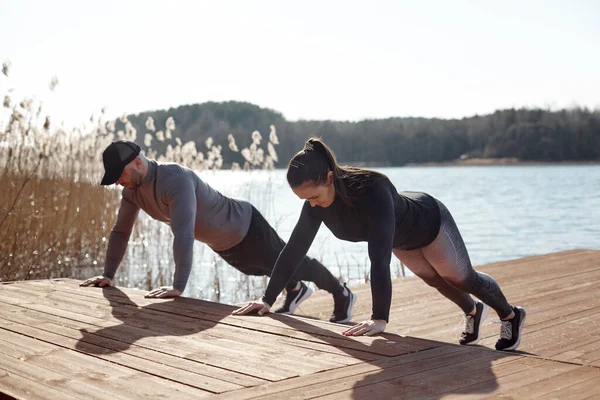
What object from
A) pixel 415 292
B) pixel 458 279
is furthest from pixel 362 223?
pixel 415 292

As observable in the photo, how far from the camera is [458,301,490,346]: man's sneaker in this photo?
9.98ft

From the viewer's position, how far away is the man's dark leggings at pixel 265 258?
3600mm

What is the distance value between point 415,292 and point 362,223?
2176 millimetres

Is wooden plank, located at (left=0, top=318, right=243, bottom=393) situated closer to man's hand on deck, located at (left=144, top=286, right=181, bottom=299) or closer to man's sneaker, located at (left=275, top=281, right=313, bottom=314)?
man's hand on deck, located at (left=144, top=286, right=181, bottom=299)

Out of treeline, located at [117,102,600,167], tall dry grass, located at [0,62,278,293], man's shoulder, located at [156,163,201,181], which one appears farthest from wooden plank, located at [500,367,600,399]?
treeline, located at [117,102,600,167]

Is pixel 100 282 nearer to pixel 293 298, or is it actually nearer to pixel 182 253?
pixel 182 253

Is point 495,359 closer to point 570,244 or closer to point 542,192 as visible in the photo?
point 570,244

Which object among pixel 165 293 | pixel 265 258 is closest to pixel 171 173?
→ pixel 165 293

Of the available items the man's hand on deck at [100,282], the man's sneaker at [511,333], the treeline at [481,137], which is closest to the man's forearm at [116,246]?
the man's hand on deck at [100,282]

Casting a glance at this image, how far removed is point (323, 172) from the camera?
250 cm

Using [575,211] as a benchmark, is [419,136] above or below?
above

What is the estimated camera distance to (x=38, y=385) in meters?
1.97

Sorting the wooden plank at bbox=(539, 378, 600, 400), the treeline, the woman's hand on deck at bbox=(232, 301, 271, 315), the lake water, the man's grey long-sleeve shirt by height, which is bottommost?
the lake water

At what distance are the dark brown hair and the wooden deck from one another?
496 millimetres
